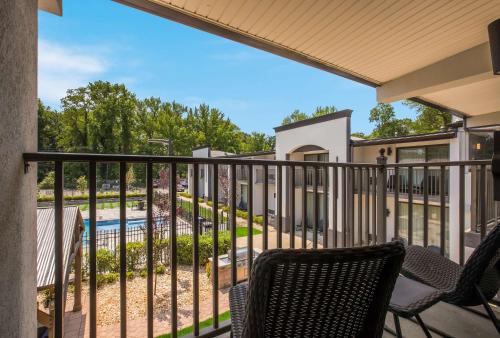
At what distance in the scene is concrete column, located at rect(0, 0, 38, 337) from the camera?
33.0 inches

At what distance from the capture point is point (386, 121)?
2122 centimetres

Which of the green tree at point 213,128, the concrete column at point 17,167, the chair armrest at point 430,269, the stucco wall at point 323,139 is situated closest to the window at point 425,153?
the stucco wall at point 323,139

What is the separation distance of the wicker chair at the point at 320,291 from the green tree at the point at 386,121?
2192 centimetres

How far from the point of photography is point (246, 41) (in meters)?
3.02

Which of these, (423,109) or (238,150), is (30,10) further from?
(238,150)

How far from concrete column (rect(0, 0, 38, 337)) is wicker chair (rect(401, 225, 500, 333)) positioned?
1.76 m

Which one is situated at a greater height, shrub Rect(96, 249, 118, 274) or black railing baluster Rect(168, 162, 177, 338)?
black railing baluster Rect(168, 162, 177, 338)

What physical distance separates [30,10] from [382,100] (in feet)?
15.1

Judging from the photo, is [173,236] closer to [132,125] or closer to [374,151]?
[374,151]

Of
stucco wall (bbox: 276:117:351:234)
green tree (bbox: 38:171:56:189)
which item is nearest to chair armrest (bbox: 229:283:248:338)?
green tree (bbox: 38:171:56:189)

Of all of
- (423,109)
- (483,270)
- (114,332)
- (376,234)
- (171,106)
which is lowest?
(114,332)

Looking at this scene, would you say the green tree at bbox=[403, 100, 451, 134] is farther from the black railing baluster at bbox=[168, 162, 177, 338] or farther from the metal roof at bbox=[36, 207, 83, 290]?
the black railing baluster at bbox=[168, 162, 177, 338]

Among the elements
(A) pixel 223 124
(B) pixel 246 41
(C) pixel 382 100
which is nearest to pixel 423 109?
(C) pixel 382 100

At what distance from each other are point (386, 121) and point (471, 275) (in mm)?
22597
